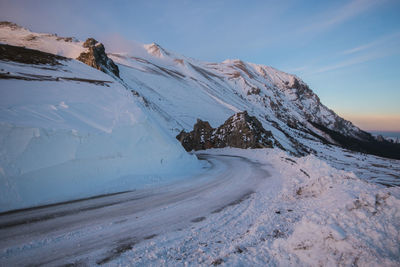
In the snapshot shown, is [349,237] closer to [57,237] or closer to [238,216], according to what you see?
[238,216]

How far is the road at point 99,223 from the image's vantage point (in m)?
3.19

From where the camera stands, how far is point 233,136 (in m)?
23.3

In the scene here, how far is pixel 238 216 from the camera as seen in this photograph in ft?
15.8

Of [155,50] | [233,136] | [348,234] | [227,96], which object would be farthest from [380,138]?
[348,234]

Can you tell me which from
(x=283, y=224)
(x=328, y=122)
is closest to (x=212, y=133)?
(x=283, y=224)

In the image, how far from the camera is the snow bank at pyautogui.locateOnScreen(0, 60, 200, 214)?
18.7ft

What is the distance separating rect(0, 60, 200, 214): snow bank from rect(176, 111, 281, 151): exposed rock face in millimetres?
12062

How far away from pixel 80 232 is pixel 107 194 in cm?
265

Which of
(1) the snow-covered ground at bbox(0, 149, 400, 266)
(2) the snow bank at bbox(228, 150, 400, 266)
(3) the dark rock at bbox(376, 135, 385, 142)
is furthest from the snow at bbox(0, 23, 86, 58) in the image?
(3) the dark rock at bbox(376, 135, 385, 142)

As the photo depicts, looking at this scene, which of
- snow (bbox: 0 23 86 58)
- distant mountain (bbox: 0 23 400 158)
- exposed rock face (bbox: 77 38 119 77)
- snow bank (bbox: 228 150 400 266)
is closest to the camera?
snow bank (bbox: 228 150 400 266)

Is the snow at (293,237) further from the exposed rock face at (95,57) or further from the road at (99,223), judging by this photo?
the exposed rock face at (95,57)

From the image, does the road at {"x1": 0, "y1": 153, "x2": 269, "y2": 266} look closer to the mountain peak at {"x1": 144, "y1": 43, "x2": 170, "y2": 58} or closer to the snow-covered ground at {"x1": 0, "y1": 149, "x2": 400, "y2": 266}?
the snow-covered ground at {"x1": 0, "y1": 149, "x2": 400, "y2": 266}

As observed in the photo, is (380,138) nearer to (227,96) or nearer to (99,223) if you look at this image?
(227,96)

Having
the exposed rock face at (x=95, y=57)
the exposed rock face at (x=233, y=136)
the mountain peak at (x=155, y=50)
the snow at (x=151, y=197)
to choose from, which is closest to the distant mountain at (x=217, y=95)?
the mountain peak at (x=155, y=50)
